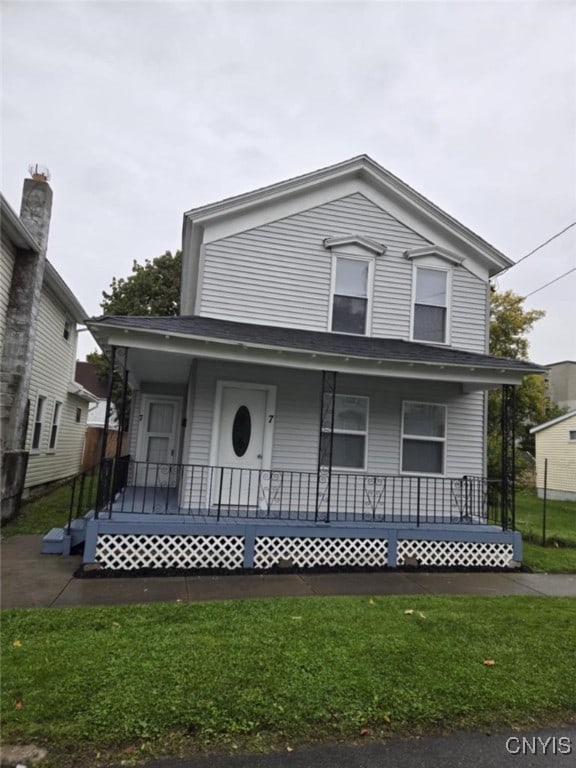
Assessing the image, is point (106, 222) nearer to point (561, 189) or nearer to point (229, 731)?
point (561, 189)

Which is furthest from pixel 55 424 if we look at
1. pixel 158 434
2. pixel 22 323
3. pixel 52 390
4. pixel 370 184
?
pixel 370 184

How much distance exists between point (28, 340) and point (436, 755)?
35.5ft

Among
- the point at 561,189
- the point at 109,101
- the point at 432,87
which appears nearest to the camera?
the point at 109,101

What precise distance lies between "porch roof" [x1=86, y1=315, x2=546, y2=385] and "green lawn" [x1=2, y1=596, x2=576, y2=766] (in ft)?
11.5

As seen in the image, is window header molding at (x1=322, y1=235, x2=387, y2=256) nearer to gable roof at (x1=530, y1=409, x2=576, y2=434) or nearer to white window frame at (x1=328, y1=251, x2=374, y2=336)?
white window frame at (x1=328, y1=251, x2=374, y2=336)

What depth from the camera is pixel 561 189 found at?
1241cm

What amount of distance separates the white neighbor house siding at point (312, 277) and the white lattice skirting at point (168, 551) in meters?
4.16

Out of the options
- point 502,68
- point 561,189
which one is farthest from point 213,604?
point 561,189

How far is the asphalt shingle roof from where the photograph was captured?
697 centimetres

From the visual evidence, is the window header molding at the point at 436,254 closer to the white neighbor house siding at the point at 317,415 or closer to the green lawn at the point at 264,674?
the white neighbor house siding at the point at 317,415

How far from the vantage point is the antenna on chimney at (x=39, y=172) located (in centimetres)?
1089

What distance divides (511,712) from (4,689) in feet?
11.4

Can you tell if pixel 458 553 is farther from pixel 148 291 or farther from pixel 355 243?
pixel 148 291

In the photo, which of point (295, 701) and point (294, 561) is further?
point (294, 561)
